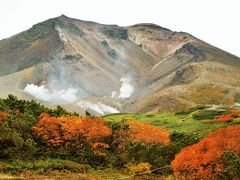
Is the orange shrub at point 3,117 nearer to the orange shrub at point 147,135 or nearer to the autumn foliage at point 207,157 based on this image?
the orange shrub at point 147,135

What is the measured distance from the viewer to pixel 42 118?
93.1 metres

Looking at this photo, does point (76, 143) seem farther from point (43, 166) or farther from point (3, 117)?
point (3, 117)

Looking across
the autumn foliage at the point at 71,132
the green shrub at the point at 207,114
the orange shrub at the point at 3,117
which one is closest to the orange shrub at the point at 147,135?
the autumn foliage at the point at 71,132

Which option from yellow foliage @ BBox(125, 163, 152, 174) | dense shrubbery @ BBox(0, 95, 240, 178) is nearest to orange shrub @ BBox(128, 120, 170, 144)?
dense shrubbery @ BBox(0, 95, 240, 178)

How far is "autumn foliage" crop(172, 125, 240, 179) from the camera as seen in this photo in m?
58.8

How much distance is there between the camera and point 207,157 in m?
60.2

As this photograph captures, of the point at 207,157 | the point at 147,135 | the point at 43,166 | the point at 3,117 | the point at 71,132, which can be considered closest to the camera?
the point at 207,157

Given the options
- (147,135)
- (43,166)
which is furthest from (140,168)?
(43,166)

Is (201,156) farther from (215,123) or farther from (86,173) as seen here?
(215,123)

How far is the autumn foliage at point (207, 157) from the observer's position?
5875 cm

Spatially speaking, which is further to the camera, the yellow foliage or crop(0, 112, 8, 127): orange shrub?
crop(0, 112, 8, 127): orange shrub

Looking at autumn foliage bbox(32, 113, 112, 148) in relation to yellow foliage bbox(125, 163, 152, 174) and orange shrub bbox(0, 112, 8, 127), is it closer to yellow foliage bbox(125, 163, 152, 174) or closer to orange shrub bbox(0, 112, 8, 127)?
orange shrub bbox(0, 112, 8, 127)

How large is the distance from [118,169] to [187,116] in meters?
67.8

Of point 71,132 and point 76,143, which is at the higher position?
point 71,132
